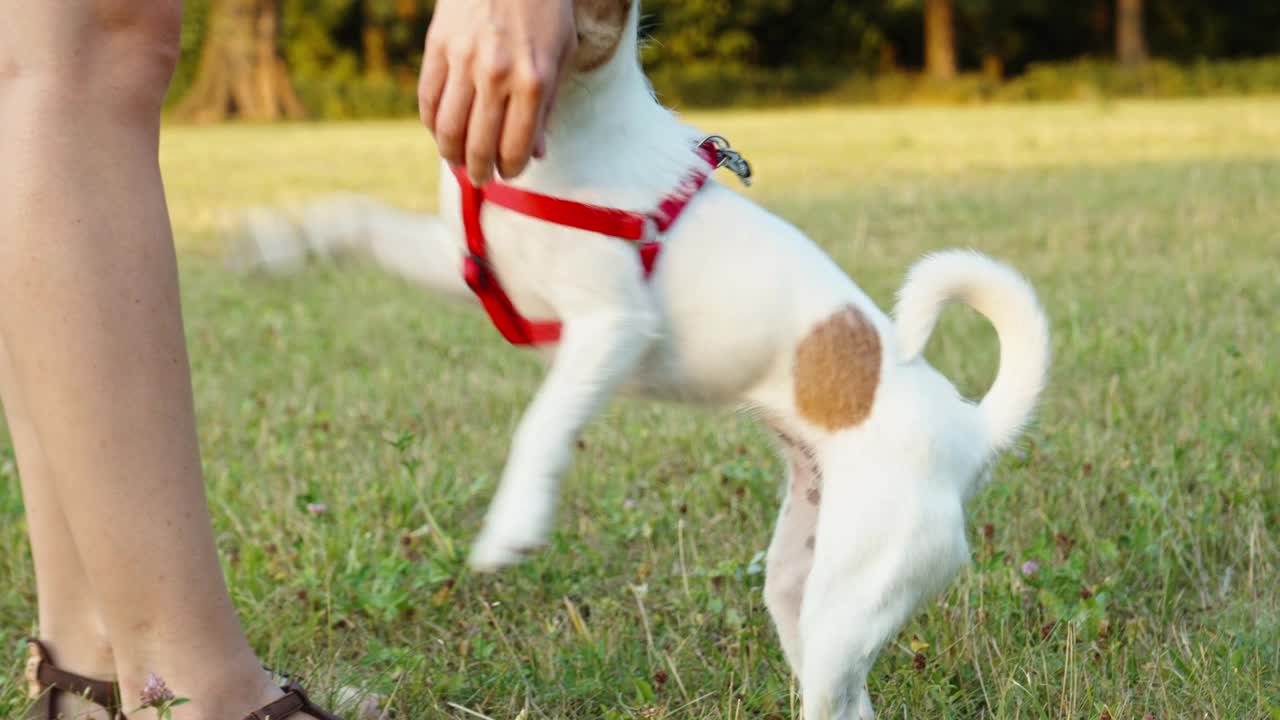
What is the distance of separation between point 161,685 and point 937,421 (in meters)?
1.03

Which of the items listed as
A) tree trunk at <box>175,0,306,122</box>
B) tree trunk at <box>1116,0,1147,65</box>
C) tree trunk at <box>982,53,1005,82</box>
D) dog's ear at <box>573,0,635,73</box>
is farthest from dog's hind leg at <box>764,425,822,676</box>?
tree trunk at <box>982,53,1005,82</box>

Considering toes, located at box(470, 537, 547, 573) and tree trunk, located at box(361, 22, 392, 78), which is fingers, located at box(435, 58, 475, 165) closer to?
toes, located at box(470, 537, 547, 573)

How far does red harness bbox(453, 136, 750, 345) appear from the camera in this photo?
1.58 meters

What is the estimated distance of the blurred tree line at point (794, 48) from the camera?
28297 mm

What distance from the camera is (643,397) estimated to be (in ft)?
5.68

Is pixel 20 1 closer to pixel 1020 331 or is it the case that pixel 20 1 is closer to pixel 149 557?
pixel 149 557

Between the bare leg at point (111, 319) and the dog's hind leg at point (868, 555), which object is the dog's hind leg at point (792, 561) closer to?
the dog's hind leg at point (868, 555)

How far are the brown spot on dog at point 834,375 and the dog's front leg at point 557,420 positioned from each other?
0.82 ft

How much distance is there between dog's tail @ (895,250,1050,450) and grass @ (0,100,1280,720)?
440 mm

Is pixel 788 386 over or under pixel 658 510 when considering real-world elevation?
over

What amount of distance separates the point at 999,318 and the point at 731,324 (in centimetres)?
49

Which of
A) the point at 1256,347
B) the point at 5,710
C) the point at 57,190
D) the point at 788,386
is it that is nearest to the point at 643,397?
the point at 788,386

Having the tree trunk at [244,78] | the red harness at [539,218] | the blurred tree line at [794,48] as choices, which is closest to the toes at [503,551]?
the red harness at [539,218]

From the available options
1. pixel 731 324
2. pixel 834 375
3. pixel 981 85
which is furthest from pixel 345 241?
pixel 981 85
